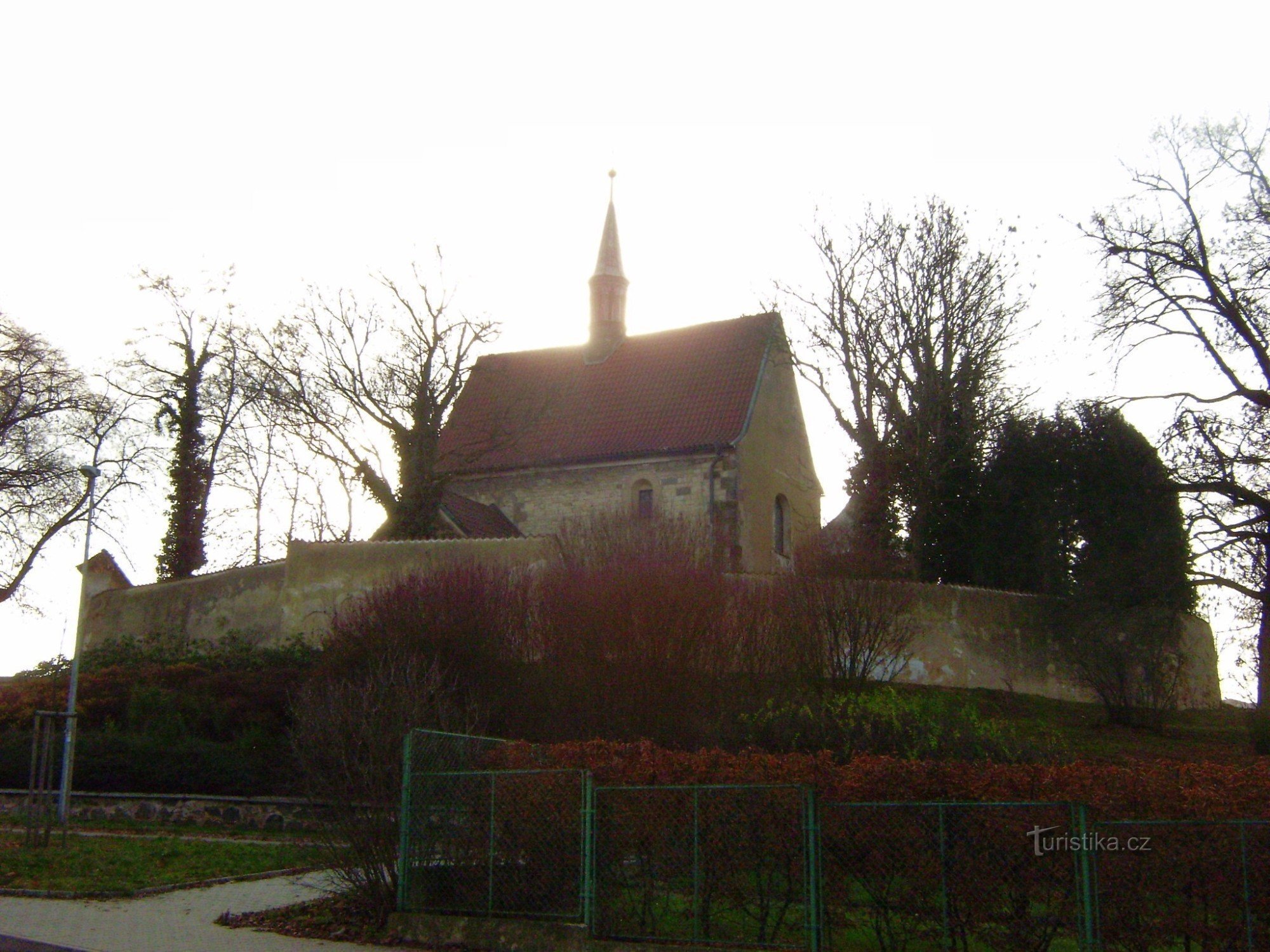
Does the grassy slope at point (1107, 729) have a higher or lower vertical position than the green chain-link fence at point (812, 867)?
higher

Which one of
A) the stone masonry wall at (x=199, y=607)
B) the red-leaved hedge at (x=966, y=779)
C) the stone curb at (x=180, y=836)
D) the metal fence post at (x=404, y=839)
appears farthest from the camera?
the stone masonry wall at (x=199, y=607)

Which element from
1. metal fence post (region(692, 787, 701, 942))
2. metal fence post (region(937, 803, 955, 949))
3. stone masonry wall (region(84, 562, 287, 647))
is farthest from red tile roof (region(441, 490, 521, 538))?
metal fence post (region(937, 803, 955, 949))

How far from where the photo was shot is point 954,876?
344 inches

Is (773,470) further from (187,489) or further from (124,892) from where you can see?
(124,892)

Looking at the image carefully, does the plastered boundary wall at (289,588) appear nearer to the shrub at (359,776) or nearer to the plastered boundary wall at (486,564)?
the plastered boundary wall at (486,564)

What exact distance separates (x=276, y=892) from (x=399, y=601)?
7.80 meters

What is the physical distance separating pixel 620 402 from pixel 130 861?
23.7 meters

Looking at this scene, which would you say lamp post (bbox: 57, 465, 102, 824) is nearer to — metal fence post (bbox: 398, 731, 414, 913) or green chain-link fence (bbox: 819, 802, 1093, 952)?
metal fence post (bbox: 398, 731, 414, 913)

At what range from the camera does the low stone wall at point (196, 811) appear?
1798cm

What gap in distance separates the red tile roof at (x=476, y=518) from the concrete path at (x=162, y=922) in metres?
18.2

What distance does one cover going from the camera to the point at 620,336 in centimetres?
4066

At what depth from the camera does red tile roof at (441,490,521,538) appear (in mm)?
32000

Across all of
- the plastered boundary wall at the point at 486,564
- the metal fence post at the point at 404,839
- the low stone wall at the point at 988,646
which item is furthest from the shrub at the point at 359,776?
the low stone wall at the point at 988,646

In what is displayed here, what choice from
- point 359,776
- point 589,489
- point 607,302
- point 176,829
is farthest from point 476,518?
point 359,776
